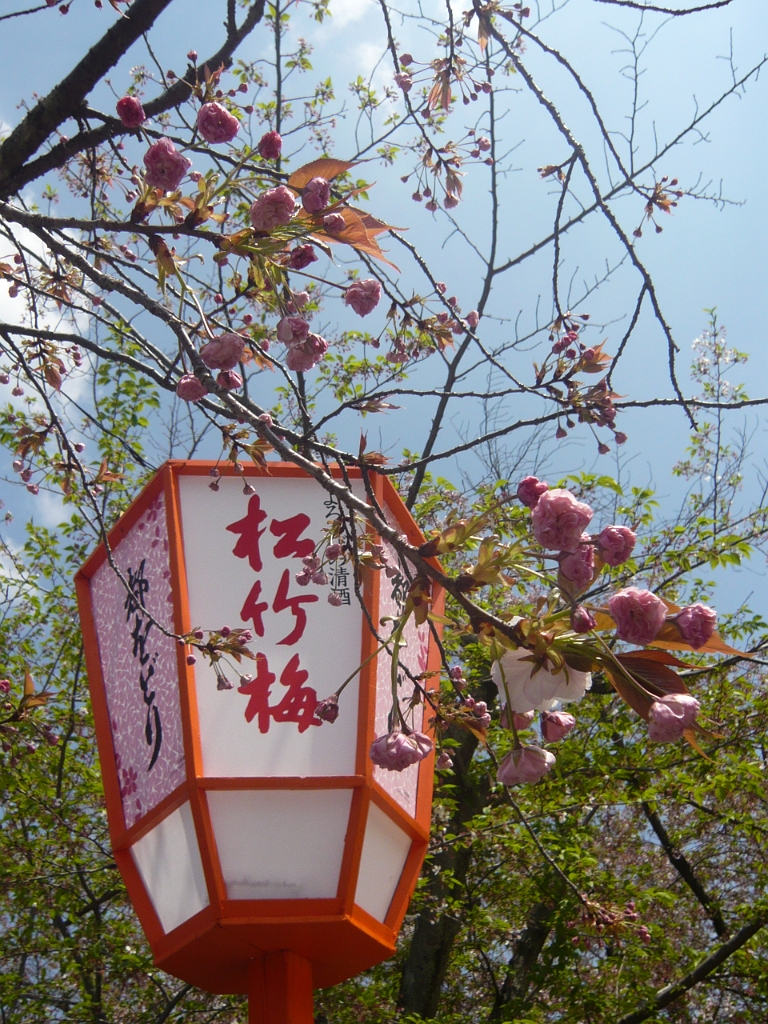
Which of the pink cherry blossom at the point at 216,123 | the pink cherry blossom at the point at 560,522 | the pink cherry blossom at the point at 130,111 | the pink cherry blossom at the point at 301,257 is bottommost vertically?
the pink cherry blossom at the point at 560,522

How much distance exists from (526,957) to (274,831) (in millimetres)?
3974

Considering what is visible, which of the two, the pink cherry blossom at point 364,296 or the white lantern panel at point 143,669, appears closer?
the pink cherry blossom at point 364,296

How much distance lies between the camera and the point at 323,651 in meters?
1.76

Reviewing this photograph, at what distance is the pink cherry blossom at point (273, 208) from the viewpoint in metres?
1.07

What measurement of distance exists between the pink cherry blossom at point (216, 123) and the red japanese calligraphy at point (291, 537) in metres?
0.83

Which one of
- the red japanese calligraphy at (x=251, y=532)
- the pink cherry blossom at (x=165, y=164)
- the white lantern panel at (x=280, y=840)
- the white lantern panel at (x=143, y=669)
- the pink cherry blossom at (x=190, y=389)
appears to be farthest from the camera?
the red japanese calligraphy at (x=251, y=532)

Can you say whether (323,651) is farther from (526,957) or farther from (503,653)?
(526,957)

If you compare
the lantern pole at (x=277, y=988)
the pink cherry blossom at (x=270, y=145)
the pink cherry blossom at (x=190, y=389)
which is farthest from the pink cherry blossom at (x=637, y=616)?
the lantern pole at (x=277, y=988)

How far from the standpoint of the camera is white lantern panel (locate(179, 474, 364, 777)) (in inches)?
65.1

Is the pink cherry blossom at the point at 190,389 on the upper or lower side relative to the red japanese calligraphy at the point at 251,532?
lower

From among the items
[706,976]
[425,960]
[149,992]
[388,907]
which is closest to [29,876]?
[149,992]

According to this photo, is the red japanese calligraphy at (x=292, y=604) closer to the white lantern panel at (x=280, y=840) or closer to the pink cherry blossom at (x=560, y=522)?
the white lantern panel at (x=280, y=840)

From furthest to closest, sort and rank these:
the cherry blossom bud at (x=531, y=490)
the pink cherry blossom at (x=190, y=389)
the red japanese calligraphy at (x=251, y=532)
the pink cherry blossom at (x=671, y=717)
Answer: the red japanese calligraphy at (x=251, y=532)
the pink cherry blossom at (x=190, y=389)
the cherry blossom bud at (x=531, y=490)
the pink cherry blossom at (x=671, y=717)

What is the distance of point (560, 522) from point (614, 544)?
8 cm
